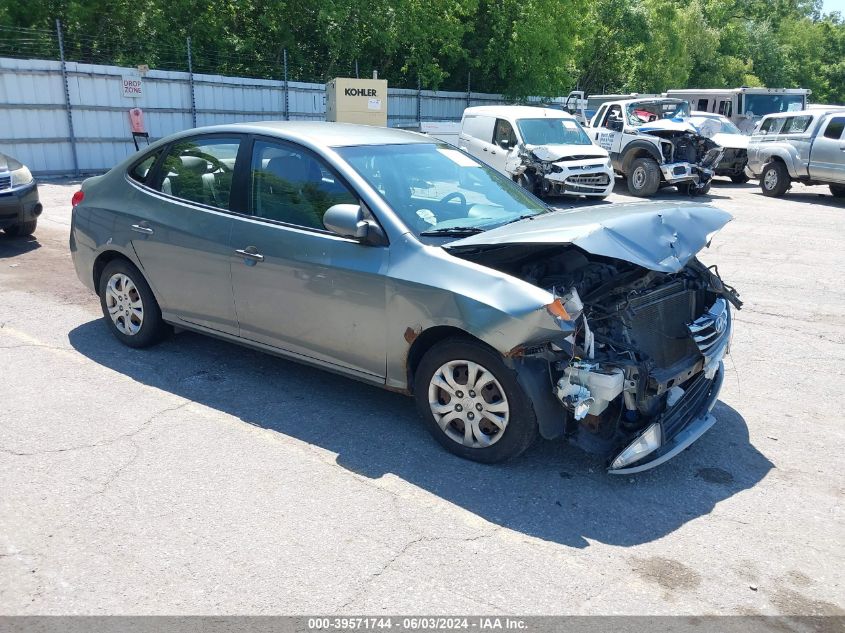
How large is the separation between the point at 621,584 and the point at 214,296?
3217 mm

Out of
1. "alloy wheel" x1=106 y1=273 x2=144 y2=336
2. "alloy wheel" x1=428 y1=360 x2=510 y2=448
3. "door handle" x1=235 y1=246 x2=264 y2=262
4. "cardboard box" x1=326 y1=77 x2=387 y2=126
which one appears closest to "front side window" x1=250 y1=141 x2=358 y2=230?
"door handle" x1=235 y1=246 x2=264 y2=262

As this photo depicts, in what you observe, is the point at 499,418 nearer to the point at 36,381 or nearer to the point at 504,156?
the point at 36,381

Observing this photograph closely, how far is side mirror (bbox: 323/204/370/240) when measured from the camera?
4258 millimetres

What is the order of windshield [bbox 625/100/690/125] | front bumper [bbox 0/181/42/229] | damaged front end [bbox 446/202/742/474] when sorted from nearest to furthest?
damaged front end [bbox 446/202/742/474] < front bumper [bbox 0/181/42/229] < windshield [bbox 625/100/690/125]

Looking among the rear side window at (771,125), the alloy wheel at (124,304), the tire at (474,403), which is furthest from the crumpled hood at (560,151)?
the tire at (474,403)

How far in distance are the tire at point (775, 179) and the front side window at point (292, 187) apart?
1528cm

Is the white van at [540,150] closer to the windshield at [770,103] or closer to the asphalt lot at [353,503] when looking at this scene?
the asphalt lot at [353,503]

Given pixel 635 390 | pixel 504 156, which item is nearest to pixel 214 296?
pixel 635 390

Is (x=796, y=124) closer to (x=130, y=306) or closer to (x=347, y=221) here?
(x=347, y=221)

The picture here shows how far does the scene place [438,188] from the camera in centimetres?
483

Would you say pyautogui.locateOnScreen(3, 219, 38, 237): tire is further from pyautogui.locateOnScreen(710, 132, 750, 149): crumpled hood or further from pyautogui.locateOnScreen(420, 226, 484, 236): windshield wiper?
pyautogui.locateOnScreen(710, 132, 750, 149): crumpled hood

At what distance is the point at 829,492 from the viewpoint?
3.97 m

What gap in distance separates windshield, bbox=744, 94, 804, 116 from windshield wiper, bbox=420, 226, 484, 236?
912 inches

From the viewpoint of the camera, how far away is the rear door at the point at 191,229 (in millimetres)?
5035
